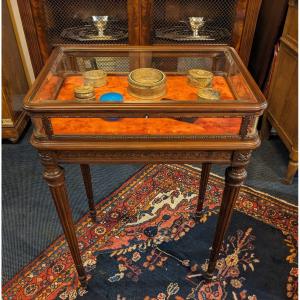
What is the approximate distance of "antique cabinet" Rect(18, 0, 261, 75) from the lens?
1.91 m

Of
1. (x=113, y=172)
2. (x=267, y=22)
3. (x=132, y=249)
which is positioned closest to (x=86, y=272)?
(x=132, y=249)

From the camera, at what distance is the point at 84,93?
104 centimetres

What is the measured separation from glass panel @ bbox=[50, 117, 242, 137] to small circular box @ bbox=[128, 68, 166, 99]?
97mm

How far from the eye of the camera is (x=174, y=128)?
1.02 metres

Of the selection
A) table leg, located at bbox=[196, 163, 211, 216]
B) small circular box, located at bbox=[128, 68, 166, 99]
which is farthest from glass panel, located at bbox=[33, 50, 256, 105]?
table leg, located at bbox=[196, 163, 211, 216]

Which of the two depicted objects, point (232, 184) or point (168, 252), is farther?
point (168, 252)

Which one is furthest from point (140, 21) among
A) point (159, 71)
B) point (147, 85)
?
point (147, 85)

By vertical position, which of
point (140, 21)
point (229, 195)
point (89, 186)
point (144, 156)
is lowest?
point (89, 186)

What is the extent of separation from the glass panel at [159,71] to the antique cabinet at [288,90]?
85 centimetres

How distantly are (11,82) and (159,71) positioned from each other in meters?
1.53

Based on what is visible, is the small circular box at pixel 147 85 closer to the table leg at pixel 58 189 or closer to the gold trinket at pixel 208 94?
the gold trinket at pixel 208 94

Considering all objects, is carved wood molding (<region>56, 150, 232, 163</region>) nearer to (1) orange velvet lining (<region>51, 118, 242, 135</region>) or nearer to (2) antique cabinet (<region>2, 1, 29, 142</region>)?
(1) orange velvet lining (<region>51, 118, 242, 135</region>)

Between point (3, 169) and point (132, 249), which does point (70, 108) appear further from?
point (3, 169)

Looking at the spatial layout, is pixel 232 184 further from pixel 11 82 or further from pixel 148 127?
pixel 11 82
